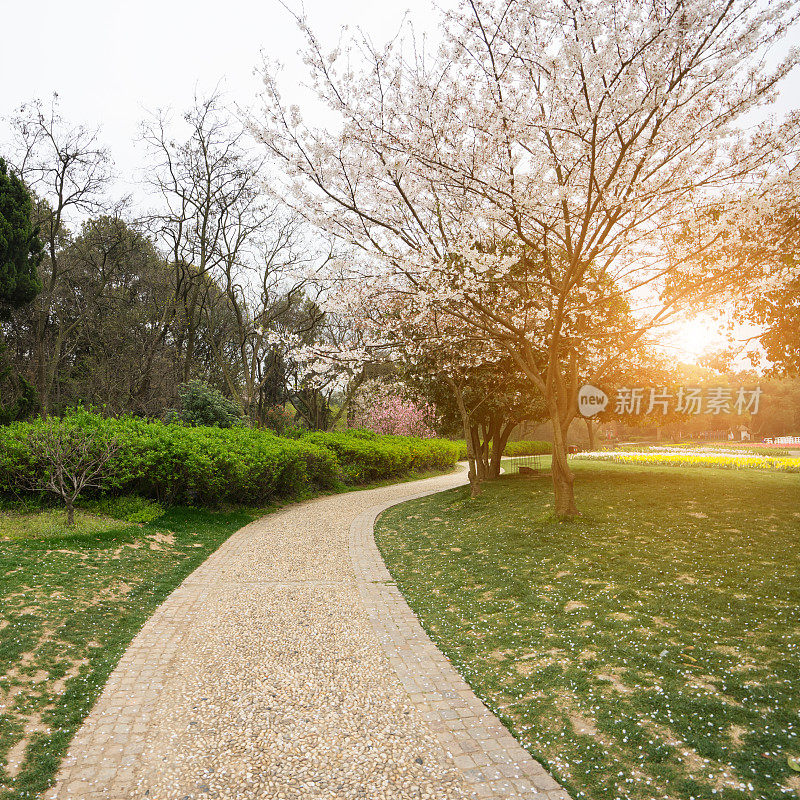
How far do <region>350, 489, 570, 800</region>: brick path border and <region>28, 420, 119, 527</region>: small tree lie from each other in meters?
4.79

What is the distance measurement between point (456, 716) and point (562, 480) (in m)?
5.33

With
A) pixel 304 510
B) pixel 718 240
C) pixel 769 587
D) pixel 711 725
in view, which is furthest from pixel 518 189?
pixel 304 510

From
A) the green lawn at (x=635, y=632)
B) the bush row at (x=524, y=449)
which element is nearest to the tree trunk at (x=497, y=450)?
the green lawn at (x=635, y=632)

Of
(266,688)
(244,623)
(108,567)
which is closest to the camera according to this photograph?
(266,688)

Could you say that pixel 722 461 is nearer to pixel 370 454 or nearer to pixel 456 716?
pixel 370 454

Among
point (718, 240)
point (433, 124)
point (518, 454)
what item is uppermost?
point (433, 124)

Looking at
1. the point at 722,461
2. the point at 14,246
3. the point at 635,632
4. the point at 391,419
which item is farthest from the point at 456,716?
the point at 391,419

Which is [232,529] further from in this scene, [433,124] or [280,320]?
[280,320]

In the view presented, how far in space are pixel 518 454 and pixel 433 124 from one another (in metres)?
26.7

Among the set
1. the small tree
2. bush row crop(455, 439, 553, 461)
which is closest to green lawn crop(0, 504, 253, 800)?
the small tree

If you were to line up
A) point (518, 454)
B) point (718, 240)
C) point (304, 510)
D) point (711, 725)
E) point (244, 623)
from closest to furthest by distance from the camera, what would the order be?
point (711, 725) < point (244, 623) < point (718, 240) < point (304, 510) < point (518, 454)

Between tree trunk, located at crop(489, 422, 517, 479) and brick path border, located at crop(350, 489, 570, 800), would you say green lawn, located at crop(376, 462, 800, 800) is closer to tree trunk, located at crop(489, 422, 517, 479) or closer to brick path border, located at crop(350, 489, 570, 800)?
brick path border, located at crop(350, 489, 570, 800)

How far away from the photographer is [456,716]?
131 inches

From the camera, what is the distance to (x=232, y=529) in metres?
9.20
